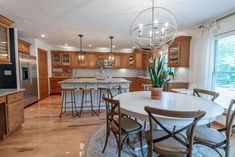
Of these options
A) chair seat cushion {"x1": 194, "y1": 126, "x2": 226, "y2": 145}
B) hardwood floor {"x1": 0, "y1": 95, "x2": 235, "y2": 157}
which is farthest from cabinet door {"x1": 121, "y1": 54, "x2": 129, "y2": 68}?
chair seat cushion {"x1": 194, "y1": 126, "x2": 226, "y2": 145}

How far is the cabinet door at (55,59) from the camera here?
7.02 metres

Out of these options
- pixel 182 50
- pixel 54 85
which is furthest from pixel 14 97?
pixel 182 50

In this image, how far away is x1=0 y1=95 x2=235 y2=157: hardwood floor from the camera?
2.23 meters

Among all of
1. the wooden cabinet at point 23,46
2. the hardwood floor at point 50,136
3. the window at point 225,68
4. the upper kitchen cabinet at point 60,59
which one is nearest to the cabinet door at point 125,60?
the upper kitchen cabinet at point 60,59

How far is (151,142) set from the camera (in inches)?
57.2

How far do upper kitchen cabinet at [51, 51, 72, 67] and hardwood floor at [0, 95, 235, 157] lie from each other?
11.5 ft

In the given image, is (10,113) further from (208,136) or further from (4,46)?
(208,136)

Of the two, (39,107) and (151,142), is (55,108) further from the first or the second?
(151,142)

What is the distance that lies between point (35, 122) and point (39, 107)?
139cm

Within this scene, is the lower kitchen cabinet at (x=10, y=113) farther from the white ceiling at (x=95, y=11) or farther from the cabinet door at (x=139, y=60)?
the cabinet door at (x=139, y=60)

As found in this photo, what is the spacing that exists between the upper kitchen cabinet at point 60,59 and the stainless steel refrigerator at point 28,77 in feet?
6.10

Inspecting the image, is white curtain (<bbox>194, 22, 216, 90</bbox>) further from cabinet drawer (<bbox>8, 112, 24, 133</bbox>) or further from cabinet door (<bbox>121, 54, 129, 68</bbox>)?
cabinet door (<bbox>121, 54, 129, 68</bbox>)

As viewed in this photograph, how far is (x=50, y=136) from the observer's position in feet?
8.96

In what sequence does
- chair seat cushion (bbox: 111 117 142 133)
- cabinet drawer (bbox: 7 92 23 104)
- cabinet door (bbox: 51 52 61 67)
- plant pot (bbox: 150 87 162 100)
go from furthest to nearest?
cabinet door (bbox: 51 52 61 67) → cabinet drawer (bbox: 7 92 23 104) → plant pot (bbox: 150 87 162 100) → chair seat cushion (bbox: 111 117 142 133)
